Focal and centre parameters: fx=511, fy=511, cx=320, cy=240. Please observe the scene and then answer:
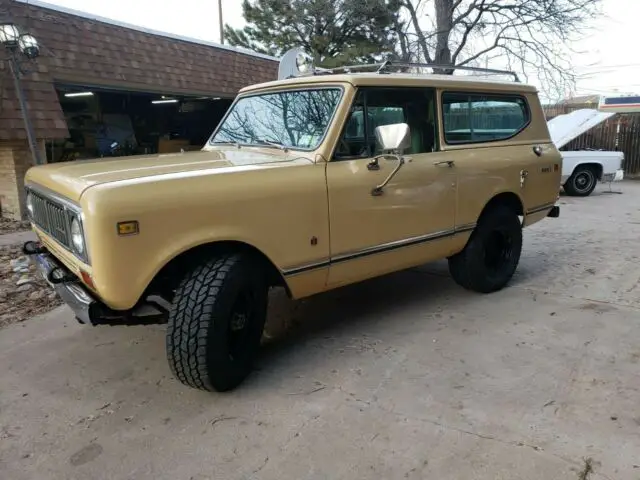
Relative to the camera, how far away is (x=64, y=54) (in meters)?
8.64

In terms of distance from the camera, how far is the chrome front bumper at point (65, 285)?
2.65 metres

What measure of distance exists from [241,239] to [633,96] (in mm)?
28341

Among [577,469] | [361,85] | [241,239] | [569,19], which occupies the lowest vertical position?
[577,469]

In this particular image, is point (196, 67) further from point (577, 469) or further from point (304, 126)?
point (577, 469)

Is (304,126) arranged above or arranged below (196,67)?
below

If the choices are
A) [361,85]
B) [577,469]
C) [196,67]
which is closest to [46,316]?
[361,85]

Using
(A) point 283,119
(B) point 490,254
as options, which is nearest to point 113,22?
(A) point 283,119

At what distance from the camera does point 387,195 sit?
3.53 m

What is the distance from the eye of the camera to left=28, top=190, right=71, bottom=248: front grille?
9.16 ft

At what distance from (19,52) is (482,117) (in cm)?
670

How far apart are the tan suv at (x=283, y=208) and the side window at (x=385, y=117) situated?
0.01 meters

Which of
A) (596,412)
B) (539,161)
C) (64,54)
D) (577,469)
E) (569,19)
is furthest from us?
(569,19)

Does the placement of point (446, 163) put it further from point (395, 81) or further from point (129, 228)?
point (129, 228)

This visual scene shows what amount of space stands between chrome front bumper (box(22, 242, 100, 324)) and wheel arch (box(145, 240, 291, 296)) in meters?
0.31
